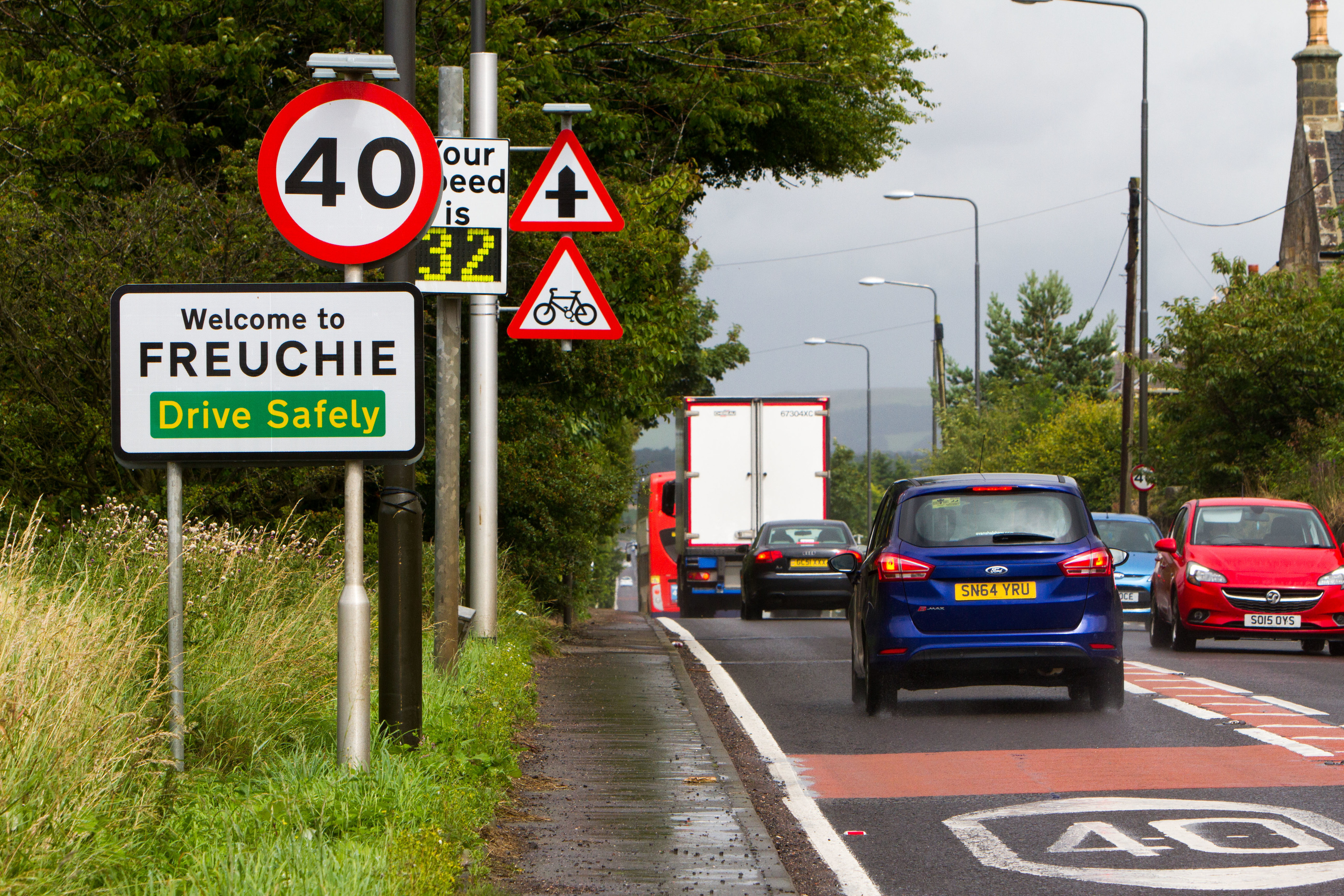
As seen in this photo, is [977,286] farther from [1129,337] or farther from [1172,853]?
[1172,853]

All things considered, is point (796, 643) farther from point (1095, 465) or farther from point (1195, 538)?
point (1095, 465)

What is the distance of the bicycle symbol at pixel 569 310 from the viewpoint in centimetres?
1278

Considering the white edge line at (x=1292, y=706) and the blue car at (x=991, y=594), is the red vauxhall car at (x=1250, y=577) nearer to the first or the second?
the white edge line at (x=1292, y=706)

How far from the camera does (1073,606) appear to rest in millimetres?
11883

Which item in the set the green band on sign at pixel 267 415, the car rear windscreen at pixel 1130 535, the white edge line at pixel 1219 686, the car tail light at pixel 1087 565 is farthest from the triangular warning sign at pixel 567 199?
the car rear windscreen at pixel 1130 535

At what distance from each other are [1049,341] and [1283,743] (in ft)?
320

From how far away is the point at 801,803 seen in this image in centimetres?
840

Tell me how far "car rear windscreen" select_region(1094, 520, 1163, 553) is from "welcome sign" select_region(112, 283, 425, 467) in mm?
20285

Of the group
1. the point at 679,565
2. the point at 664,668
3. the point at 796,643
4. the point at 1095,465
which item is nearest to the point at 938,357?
the point at 1095,465

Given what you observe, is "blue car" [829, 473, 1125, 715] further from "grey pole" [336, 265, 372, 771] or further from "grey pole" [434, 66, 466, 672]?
"grey pole" [336, 265, 372, 771]

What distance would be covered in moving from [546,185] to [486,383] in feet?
5.67

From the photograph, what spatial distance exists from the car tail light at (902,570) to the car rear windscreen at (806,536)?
47.2ft

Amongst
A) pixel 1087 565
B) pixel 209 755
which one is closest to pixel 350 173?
pixel 209 755

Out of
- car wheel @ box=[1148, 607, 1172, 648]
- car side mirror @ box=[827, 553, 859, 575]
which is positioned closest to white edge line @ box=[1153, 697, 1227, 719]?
car side mirror @ box=[827, 553, 859, 575]
